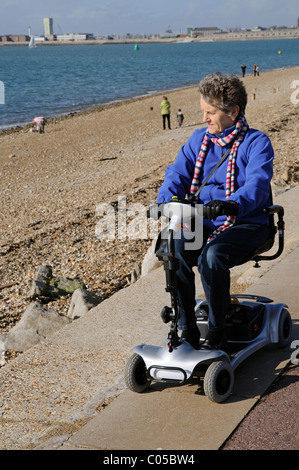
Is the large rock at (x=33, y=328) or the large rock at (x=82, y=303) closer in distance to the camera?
the large rock at (x=33, y=328)

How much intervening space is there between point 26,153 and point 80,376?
58.0 feet

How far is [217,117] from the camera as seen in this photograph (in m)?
3.61

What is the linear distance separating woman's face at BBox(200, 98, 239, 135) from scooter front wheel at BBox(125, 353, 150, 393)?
50.5 inches

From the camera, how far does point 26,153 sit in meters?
20.8

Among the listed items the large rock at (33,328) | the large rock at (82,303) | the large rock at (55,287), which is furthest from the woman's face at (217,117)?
the large rock at (55,287)

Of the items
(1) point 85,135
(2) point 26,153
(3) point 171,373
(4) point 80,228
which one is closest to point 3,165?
(2) point 26,153

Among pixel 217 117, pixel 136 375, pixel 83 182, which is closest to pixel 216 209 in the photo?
pixel 217 117

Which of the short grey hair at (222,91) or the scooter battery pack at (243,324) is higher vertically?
the short grey hair at (222,91)

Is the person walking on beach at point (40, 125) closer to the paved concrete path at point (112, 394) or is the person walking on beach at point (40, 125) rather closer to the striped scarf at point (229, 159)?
the paved concrete path at point (112, 394)

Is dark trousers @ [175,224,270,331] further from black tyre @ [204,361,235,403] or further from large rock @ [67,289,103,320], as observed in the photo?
large rock @ [67,289,103,320]

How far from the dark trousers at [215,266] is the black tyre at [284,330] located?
1.46ft

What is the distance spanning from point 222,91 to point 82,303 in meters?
2.42

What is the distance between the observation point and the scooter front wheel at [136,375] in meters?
3.41

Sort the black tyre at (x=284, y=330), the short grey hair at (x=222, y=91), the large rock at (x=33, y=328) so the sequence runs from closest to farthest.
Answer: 1. the short grey hair at (x=222, y=91)
2. the black tyre at (x=284, y=330)
3. the large rock at (x=33, y=328)
